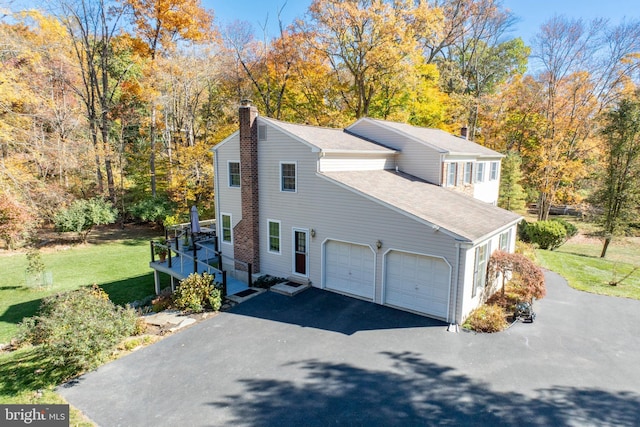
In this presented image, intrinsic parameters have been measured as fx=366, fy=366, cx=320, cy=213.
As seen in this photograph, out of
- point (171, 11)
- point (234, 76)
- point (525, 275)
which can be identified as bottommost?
point (525, 275)

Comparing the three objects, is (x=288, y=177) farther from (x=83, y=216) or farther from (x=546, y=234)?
(x=546, y=234)

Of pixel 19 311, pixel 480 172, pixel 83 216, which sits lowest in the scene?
pixel 19 311

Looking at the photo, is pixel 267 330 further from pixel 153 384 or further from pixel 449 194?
pixel 449 194

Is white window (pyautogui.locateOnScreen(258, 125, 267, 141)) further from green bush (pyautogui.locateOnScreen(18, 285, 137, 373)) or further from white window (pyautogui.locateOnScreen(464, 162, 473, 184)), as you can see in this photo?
white window (pyautogui.locateOnScreen(464, 162, 473, 184))

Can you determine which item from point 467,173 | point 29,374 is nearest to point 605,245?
point 467,173

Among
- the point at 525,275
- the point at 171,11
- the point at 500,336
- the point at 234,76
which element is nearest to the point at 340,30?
the point at 234,76

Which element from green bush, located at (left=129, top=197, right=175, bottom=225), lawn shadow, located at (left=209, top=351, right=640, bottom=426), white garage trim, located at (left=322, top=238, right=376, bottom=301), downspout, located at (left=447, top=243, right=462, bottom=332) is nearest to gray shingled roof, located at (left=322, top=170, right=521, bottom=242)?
downspout, located at (left=447, top=243, right=462, bottom=332)
